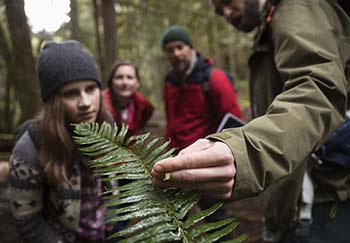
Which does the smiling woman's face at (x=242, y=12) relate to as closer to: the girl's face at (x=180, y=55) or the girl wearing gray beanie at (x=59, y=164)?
the girl wearing gray beanie at (x=59, y=164)

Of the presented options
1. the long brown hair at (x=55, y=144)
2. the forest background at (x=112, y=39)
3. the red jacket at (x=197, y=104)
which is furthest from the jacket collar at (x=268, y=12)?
the forest background at (x=112, y=39)

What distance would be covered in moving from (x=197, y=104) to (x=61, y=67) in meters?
2.27

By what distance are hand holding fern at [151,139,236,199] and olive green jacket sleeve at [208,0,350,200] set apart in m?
0.04

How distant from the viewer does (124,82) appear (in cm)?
474

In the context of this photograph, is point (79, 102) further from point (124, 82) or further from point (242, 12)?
point (124, 82)

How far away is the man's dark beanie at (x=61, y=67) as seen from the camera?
2.48m

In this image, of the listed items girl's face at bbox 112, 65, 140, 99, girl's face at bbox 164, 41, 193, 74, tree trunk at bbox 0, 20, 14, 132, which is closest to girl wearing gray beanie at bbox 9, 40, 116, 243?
girl's face at bbox 112, 65, 140, 99

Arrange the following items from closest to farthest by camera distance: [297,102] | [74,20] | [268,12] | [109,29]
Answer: [297,102] → [268,12] → [109,29] → [74,20]

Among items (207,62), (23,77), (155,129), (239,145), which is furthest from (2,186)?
(155,129)

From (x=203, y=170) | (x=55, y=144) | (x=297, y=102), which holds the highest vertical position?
(x=297, y=102)

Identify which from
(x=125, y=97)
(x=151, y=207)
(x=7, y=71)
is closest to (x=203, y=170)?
(x=151, y=207)

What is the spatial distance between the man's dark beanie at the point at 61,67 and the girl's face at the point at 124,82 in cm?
200

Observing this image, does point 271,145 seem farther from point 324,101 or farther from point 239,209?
point 239,209

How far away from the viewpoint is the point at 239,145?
1015 mm
